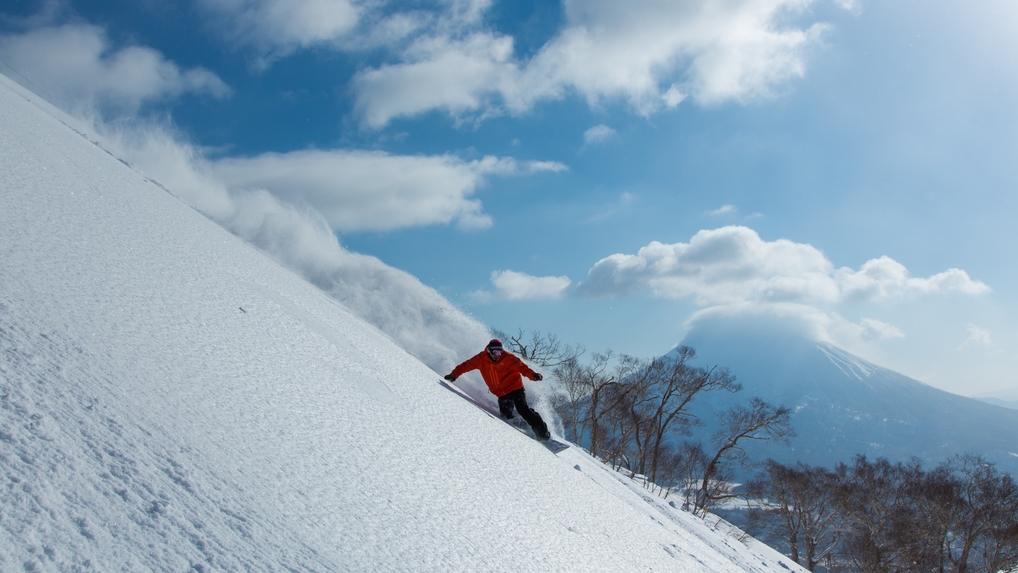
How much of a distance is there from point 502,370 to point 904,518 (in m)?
38.8

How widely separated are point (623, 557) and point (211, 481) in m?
2.30

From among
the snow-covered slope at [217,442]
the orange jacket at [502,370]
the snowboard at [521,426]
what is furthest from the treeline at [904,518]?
the snow-covered slope at [217,442]

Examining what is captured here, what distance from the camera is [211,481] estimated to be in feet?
5.22

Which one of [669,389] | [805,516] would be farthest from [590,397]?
[805,516]

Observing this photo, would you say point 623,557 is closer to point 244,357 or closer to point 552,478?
point 552,478

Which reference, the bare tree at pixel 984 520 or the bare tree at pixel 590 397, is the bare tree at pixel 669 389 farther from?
the bare tree at pixel 984 520

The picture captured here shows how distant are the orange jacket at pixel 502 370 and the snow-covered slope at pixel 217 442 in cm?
180

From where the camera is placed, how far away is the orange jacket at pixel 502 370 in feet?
20.2

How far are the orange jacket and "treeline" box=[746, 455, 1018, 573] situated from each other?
30986 mm

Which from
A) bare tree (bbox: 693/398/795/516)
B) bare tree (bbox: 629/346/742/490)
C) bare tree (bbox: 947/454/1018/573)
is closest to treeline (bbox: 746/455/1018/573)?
bare tree (bbox: 947/454/1018/573)

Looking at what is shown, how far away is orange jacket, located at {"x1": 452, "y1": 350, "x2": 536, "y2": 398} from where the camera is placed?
6.17 meters

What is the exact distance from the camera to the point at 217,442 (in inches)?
71.7

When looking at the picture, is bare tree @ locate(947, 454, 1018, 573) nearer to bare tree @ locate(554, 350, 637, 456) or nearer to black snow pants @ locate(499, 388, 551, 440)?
bare tree @ locate(554, 350, 637, 456)

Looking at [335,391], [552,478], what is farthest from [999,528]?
[335,391]
